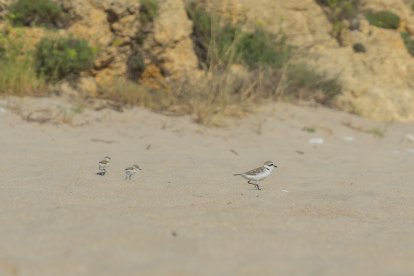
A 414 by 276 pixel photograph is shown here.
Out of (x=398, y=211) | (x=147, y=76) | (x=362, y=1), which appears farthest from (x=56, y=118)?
(x=362, y=1)

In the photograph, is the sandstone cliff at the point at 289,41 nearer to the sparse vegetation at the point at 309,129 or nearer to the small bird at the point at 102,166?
the sparse vegetation at the point at 309,129

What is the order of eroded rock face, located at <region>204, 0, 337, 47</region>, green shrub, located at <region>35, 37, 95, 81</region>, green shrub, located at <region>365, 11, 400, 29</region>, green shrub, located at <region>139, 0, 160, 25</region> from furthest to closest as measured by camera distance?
green shrub, located at <region>365, 11, 400, 29</region> → eroded rock face, located at <region>204, 0, 337, 47</region> → green shrub, located at <region>139, 0, 160, 25</region> → green shrub, located at <region>35, 37, 95, 81</region>

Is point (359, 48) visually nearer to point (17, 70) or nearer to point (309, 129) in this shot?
point (309, 129)

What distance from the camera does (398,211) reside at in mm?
4449

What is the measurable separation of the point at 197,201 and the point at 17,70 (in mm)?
4657

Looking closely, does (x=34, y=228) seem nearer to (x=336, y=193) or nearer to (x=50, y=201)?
(x=50, y=201)

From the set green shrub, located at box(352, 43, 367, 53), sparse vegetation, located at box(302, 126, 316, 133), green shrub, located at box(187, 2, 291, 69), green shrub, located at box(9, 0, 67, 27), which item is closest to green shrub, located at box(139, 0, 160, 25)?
green shrub, located at box(187, 2, 291, 69)

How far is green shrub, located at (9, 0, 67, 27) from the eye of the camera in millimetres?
8906

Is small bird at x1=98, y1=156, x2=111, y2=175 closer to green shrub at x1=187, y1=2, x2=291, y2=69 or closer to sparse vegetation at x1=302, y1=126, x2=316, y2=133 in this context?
sparse vegetation at x1=302, y1=126, x2=316, y2=133

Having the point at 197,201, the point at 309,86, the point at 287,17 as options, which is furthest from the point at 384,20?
the point at 197,201

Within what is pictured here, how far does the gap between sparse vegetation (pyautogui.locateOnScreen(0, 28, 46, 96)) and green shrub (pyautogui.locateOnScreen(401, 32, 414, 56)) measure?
7.23 metres

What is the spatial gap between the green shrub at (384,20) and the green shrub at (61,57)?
6264 millimetres

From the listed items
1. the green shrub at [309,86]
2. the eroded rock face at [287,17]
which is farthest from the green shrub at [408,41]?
the green shrub at [309,86]

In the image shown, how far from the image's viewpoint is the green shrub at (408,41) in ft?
40.9
